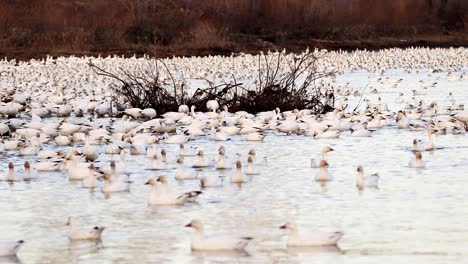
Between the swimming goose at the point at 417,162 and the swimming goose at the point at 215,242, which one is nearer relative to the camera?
the swimming goose at the point at 215,242

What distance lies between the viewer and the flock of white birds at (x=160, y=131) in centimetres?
1240

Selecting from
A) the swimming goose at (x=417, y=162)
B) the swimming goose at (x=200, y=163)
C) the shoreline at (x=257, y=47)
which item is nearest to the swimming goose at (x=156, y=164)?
the swimming goose at (x=200, y=163)

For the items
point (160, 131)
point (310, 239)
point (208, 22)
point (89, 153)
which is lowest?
point (310, 239)

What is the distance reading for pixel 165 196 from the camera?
11477 mm

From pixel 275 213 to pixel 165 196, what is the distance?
3.94 feet

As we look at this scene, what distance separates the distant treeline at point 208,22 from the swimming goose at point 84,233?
3375 centimetres

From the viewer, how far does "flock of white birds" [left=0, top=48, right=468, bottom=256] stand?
1240 centimetres

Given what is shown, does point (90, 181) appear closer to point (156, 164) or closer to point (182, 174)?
point (182, 174)

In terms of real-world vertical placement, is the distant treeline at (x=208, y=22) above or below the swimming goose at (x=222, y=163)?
above

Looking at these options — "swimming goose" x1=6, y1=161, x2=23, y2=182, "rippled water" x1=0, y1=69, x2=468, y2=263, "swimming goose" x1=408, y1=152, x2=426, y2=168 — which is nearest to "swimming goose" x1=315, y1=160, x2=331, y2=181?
"rippled water" x1=0, y1=69, x2=468, y2=263

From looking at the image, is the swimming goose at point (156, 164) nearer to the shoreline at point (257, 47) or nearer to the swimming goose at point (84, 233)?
the swimming goose at point (84, 233)

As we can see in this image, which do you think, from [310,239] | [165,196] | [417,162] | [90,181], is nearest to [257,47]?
[417,162]

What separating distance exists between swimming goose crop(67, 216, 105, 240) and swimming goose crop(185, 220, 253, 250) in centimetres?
88

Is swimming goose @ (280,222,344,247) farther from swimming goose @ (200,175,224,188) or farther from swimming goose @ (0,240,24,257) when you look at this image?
swimming goose @ (200,175,224,188)
